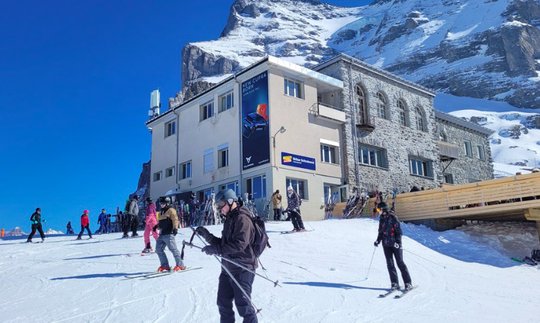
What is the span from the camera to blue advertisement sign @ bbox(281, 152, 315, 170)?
24.0 meters

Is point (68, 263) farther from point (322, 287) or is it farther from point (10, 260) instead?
point (322, 287)

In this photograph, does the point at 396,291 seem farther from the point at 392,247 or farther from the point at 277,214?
the point at 277,214

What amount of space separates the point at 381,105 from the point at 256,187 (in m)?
11.7

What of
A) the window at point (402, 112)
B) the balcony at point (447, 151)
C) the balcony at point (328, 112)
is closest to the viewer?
the balcony at point (328, 112)

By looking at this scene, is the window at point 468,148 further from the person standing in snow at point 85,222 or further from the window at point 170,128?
the person standing in snow at point 85,222

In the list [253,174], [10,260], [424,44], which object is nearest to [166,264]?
[10,260]

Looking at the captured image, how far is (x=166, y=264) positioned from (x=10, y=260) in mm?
6444

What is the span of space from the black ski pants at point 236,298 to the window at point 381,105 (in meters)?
26.7

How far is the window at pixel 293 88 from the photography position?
2595cm

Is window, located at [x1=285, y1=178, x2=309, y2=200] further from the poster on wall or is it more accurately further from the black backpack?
the black backpack

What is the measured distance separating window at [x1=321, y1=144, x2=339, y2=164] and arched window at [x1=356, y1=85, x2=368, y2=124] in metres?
3.14

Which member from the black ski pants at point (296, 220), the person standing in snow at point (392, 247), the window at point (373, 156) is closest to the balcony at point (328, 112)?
the window at point (373, 156)

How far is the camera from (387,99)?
102 feet

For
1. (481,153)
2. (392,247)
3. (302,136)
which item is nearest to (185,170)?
(302,136)
